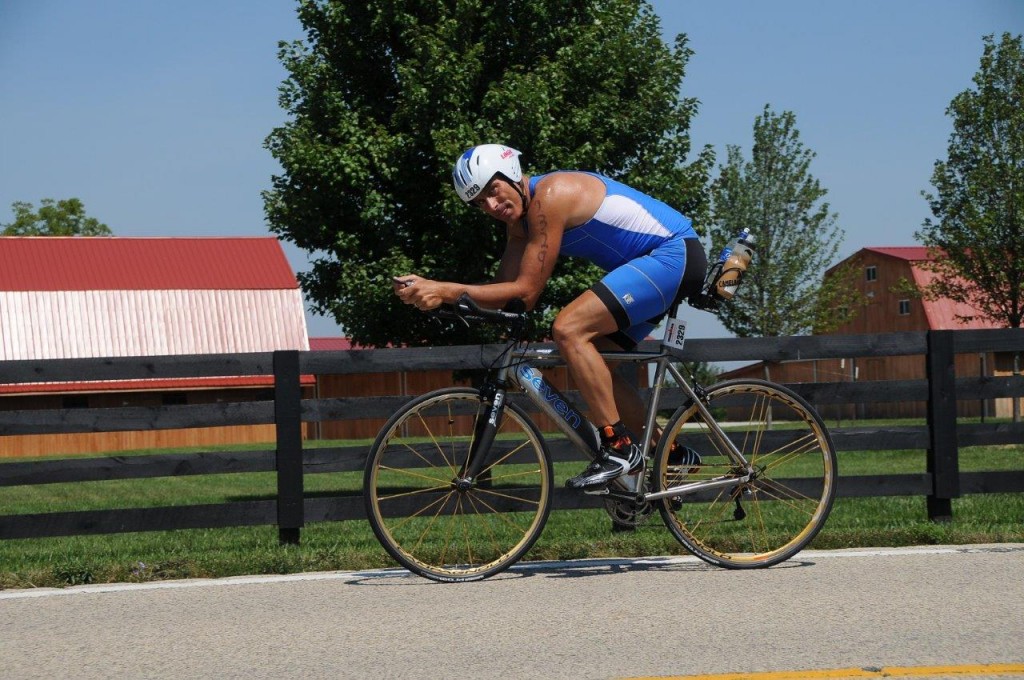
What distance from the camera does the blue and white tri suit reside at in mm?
5746

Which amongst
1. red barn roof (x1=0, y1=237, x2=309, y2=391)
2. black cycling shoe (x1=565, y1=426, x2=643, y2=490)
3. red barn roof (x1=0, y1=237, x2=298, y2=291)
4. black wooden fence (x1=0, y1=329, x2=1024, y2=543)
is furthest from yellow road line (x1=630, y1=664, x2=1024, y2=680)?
red barn roof (x1=0, y1=237, x2=298, y2=291)

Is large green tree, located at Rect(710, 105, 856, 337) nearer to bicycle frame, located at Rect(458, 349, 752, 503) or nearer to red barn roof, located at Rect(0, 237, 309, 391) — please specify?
red barn roof, located at Rect(0, 237, 309, 391)

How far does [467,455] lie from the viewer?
233 inches

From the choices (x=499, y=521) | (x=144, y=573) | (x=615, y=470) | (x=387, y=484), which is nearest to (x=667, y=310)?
(x=615, y=470)

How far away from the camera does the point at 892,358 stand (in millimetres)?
55312

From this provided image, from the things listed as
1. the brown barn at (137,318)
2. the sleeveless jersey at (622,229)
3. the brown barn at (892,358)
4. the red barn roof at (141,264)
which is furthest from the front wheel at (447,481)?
the red barn roof at (141,264)

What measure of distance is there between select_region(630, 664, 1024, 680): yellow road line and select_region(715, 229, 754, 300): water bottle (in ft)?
8.23

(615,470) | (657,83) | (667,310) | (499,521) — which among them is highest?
(657,83)

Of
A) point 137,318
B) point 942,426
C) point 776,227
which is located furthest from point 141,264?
point 942,426

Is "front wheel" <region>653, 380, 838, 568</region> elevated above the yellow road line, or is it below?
above

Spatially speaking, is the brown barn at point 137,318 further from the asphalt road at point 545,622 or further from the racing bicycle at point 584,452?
the asphalt road at point 545,622

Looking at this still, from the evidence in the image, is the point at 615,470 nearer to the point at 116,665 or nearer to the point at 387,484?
the point at 387,484

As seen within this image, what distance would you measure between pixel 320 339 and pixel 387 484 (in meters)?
63.2

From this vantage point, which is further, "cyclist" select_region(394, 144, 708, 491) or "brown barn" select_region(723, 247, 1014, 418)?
"brown barn" select_region(723, 247, 1014, 418)
